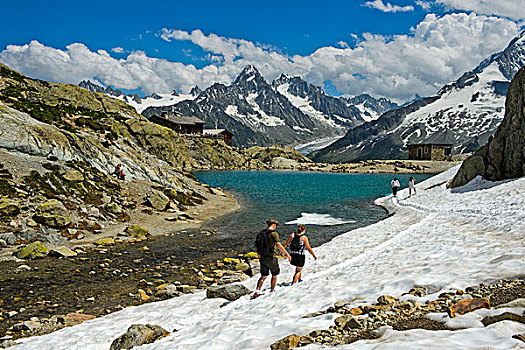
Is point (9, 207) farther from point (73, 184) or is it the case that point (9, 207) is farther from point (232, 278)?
point (232, 278)

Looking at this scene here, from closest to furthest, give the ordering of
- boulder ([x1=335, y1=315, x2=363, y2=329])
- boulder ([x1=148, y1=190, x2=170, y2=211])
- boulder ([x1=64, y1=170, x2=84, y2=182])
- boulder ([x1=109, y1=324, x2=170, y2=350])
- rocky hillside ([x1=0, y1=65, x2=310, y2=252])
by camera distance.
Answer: boulder ([x1=335, y1=315, x2=363, y2=329]) < boulder ([x1=109, y1=324, x2=170, y2=350]) < rocky hillside ([x1=0, y1=65, x2=310, y2=252]) < boulder ([x1=64, y1=170, x2=84, y2=182]) < boulder ([x1=148, y1=190, x2=170, y2=211])

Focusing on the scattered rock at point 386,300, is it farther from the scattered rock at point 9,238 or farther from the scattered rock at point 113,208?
the scattered rock at point 113,208

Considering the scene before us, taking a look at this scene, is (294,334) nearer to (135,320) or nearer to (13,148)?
(135,320)

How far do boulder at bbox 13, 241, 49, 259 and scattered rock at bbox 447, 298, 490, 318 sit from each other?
19655mm

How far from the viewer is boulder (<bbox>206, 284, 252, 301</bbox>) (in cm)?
1261

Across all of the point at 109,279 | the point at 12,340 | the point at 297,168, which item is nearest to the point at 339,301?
the point at 12,340

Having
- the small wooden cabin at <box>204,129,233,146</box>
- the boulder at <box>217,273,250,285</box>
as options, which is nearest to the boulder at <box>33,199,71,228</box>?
the boulder at <box>217,273,250,285</box>

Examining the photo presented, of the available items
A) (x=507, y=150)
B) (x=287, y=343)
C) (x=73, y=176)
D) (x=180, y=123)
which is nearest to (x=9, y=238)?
(x=73, y=176)

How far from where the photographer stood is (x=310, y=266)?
1666cm

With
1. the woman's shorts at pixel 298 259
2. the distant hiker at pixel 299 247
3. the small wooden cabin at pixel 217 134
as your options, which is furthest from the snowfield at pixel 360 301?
the small wooden cabin at pixel 217 134

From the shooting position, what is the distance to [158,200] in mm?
33719

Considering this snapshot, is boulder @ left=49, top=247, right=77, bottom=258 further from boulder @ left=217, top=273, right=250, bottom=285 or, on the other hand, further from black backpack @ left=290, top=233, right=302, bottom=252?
black backpack @ left=290, top=233, right=302, bottom=252

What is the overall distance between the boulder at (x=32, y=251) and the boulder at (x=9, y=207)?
13.4 ft

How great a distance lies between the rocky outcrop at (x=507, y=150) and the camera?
30138 millimetres
